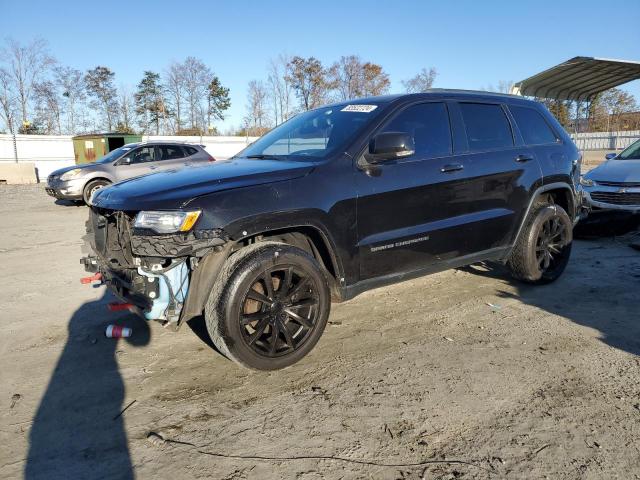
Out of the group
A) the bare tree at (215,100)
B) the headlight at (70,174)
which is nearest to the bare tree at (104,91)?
the bare tree at (215,100)

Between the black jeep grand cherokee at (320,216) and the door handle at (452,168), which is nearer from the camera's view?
the black jeep grand cherokee at (320,216)

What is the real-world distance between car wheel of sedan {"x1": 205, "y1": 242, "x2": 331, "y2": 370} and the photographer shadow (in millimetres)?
750

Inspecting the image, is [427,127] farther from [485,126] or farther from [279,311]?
[279,311]

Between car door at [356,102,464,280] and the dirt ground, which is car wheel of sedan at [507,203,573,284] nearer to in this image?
the dirt ground

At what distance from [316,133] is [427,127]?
92 cm

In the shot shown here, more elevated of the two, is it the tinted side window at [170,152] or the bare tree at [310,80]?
the bare tree at [310,80]

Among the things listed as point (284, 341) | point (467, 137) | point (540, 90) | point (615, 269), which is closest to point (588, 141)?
point (540, 90)

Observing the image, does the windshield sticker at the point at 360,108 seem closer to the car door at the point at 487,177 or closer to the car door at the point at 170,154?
the car door at the point at 487,177

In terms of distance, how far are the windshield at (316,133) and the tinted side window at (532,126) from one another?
1751 millimetres

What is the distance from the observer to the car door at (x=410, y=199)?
3.47 meters

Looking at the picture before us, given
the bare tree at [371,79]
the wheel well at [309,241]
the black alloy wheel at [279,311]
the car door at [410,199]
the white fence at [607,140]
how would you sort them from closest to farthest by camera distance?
the black alloy wheel at [279,311]
the wheel well at [309,241]
the car door at [410,199]
the white fence at [607,140]
the bare tree at [371,79]

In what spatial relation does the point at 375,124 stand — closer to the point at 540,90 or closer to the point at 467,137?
the point at 467,137

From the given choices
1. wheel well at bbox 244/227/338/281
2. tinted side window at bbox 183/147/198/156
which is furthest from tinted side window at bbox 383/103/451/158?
tinted side window at bbox 183/147/198/156

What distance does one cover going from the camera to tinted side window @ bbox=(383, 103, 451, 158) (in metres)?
3.80
